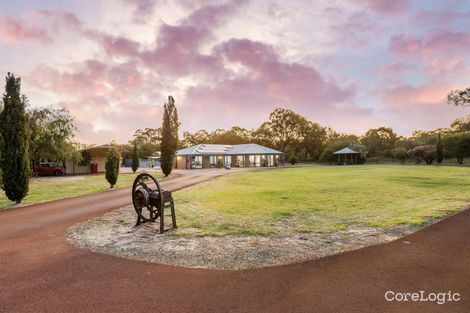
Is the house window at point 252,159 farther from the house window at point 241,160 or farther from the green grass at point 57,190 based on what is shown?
the green grass at point 57,190

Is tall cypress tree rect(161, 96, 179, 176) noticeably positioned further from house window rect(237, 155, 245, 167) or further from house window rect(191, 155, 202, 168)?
house window rect(237, 155, 245, 167)

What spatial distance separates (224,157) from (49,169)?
31.3 meters

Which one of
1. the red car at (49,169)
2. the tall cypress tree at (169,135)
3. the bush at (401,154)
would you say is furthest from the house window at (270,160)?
the red car at (49,169)

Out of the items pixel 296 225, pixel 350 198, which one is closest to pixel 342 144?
pixel 350 198

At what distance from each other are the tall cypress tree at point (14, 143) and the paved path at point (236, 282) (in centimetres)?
906

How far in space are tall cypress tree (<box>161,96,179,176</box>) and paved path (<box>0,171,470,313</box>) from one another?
2638 centimetres

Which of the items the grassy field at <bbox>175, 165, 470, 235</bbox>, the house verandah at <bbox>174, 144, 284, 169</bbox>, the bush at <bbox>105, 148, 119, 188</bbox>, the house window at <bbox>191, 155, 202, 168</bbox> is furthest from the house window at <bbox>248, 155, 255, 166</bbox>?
the grassy field at <bbox>175, 165, 470, 235</bbox>

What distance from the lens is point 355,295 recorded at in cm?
424

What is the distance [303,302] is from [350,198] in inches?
432

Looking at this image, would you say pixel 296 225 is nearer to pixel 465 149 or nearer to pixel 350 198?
pixel 350 198

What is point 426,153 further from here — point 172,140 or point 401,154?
point 172,140

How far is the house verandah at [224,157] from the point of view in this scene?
55906 mm

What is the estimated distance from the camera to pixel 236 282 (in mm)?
4789

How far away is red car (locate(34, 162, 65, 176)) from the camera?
36.5 m
